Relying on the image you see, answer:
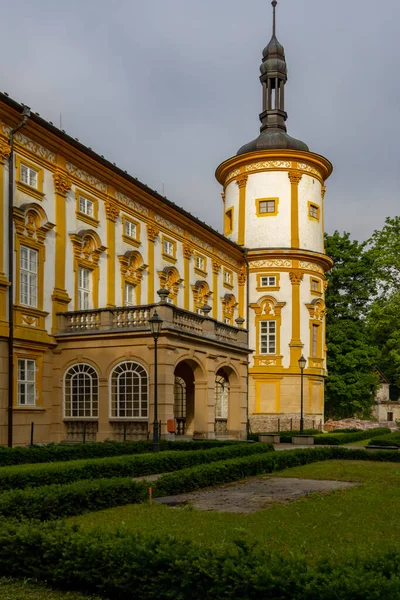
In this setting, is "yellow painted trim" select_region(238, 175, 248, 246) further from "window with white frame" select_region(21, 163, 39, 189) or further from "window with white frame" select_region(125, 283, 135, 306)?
"window with white frame" select_region(21, 163, 39, 189)

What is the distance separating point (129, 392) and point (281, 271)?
21267 mm

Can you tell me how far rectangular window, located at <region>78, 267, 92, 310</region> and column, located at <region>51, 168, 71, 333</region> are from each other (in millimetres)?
1112

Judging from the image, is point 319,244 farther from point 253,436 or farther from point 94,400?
point 94,400

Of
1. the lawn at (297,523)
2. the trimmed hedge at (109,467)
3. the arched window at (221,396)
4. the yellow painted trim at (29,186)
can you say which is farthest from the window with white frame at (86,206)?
the lawn at (297,523)

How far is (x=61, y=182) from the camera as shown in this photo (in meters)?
26.4

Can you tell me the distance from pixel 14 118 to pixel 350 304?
116ft

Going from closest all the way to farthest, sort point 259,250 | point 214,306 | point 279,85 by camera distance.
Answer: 1. point 214,306
2. point 259,250
3. point 279,85

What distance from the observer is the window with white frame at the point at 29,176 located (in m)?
24.5

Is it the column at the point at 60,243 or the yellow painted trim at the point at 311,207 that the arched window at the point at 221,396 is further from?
the yellow painted trim at the point at 311,207

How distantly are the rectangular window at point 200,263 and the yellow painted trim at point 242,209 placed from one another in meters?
6.62

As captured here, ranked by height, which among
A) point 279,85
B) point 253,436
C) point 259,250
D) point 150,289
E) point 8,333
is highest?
point 279,85

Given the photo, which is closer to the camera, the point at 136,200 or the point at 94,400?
the point at 94,400

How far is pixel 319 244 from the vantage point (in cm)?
4616

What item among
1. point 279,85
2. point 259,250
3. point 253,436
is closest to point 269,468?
point 253,436
